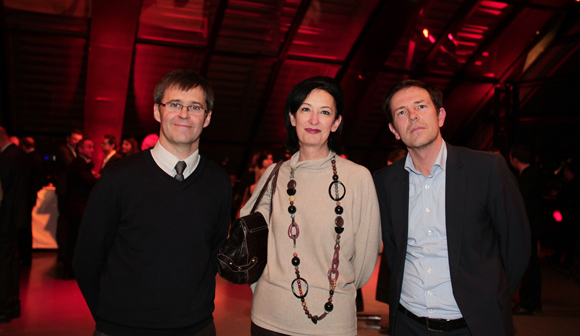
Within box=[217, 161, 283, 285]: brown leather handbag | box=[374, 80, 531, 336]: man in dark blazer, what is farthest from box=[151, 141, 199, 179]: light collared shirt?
box=[374, 80, 531, 336]: man in dark blazer

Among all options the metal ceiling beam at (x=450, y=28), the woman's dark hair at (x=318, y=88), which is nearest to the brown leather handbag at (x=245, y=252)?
the woman's dark hair at (x=318, y=88)

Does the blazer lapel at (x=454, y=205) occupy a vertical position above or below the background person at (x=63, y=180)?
above

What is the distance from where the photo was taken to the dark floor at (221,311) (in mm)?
3711

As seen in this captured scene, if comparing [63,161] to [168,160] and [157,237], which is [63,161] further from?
[157,237]

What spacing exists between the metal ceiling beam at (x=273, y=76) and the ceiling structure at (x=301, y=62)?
2 centimetres

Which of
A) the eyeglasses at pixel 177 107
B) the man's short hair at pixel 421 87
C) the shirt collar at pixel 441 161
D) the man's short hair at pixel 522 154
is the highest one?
the man's short hair at pixel 421 87

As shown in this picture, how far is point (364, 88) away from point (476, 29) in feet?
8.87

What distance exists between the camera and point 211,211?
1.84 m

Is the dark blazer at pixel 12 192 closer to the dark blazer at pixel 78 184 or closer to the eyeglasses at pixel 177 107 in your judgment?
the dark blazer at pixel 78 184

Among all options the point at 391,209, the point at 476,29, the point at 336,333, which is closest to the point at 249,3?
the point at 476,29

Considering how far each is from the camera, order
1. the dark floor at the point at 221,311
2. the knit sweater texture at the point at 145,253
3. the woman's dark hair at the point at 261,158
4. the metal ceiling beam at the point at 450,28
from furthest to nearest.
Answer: the metal ceiling beam at the point at 450,28 < the woman's dark hair at the point at 261,158 < the dark floor at the point at 221,311 < the knit sweater texture at the point at 145,253

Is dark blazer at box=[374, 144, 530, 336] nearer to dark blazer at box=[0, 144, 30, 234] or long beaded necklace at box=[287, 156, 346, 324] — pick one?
long beaded necklace at box=[287, 156, 346, 324]

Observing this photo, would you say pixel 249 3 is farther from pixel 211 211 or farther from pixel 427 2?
pixel 211 211

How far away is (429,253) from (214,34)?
6.64 m
